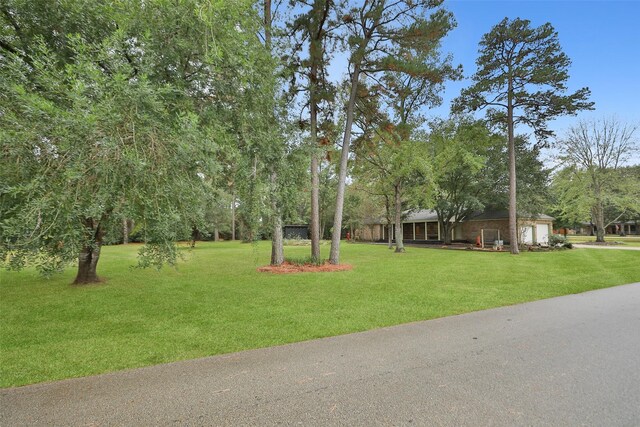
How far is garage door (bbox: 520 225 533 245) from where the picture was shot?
24.7 meters

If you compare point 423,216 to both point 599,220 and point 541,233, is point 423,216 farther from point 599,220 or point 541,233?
point 599,220

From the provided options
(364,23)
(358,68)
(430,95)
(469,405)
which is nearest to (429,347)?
(469,405)

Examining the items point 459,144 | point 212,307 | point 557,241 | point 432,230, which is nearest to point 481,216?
point 432,230

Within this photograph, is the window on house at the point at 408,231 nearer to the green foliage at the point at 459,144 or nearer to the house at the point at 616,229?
the green foliage at the point at 459,144

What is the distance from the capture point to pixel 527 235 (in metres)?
26.7

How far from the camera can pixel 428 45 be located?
13.1 m

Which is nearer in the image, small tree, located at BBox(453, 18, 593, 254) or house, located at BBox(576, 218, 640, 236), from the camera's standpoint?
small tree, located at BBox(453, 18, 593, 254)

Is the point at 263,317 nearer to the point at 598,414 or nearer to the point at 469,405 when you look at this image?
the point at 469,405

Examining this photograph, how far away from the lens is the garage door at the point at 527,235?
81.0ft

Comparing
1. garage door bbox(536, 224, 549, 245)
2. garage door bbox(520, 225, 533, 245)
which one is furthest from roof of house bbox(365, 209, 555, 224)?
garage door bbox(520, 225, 533, 245)

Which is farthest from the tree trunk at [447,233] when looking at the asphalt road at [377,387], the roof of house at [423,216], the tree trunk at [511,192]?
the asphalt road at [377,387]

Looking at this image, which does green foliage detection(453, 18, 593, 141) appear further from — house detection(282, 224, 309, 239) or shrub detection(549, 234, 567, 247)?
house detection(282, 224, 309, 239)

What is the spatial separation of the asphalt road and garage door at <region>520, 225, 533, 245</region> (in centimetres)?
2286

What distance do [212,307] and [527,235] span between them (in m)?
27.9
